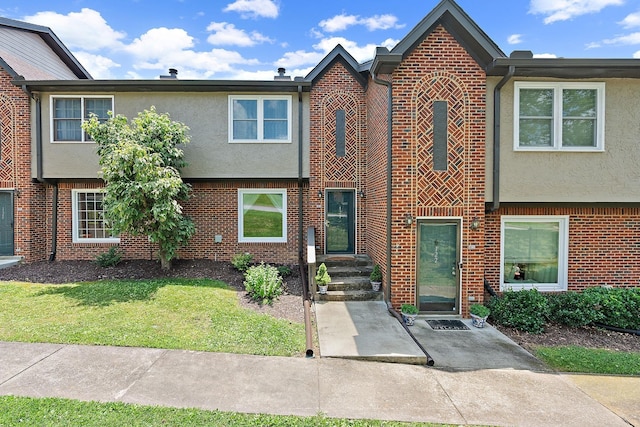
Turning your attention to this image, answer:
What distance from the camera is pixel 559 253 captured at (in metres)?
7.94

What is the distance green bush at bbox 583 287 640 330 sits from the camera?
6621mm

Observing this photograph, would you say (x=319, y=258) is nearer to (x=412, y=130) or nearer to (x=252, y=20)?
(x=412, y=130)

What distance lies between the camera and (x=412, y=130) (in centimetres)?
704

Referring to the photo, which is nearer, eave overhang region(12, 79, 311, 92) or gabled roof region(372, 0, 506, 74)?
gabled roof region(372, 0, 506, 74)

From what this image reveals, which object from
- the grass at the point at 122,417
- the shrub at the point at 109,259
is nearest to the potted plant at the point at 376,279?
the grass at the point at 122,417

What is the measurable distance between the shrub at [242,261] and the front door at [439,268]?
4.98 meters

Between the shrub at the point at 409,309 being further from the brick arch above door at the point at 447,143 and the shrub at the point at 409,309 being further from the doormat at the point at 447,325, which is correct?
the brick arch above door at the point at 447,143


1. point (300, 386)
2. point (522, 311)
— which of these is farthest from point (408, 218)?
point (300, 386)

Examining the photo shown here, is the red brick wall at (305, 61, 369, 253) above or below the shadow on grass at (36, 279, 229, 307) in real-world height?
above

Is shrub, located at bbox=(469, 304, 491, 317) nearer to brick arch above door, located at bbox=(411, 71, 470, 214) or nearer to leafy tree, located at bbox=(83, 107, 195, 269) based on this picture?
brick arch above door, located at bbox=(411, 71, 470, 214)

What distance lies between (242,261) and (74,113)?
695 cm

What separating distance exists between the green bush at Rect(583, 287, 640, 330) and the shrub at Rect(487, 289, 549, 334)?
109cm

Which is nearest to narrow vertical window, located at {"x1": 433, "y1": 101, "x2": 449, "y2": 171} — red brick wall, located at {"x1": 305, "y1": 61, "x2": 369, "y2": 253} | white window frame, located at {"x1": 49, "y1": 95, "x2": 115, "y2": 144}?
red brick wall, located at {"x1": 305, "y1": 61, "x2": 369, "y2": 253}

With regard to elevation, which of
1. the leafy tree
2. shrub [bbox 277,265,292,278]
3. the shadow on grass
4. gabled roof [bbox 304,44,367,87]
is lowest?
the shadow on grass
